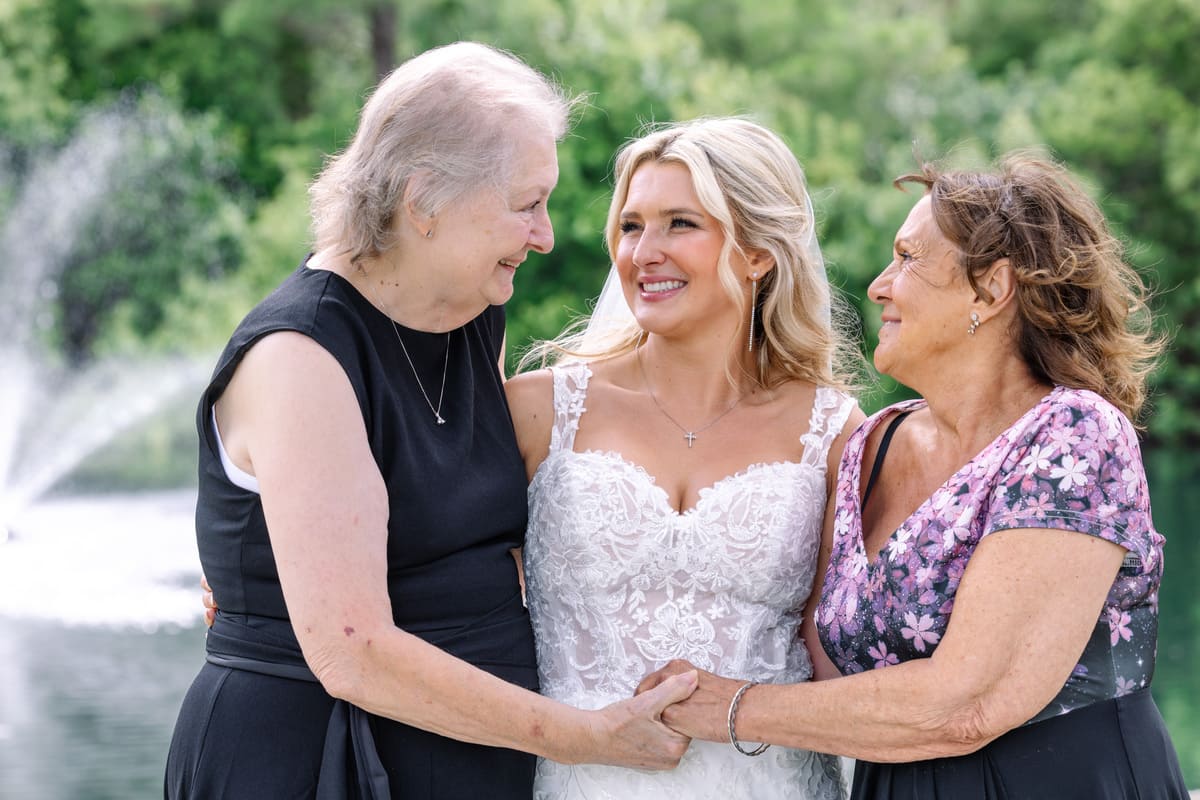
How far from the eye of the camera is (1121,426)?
2750 mm

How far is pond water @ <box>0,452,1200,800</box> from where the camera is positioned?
29.9 feet

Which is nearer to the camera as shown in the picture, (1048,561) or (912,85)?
(1048,561)

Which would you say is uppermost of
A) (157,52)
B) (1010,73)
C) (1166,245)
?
(157,52)

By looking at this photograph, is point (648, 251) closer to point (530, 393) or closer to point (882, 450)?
point (530, 393)

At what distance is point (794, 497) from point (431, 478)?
0.95m

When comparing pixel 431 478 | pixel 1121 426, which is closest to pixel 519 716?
pixel 431 478

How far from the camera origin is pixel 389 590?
291cm

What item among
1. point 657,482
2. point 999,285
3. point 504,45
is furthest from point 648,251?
point 504,45

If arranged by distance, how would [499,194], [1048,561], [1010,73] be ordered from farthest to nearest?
[1010,73], [499,194], [1048,561]

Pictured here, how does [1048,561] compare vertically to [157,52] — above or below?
below

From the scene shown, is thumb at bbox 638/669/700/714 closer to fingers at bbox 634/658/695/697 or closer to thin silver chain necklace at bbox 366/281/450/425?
fingers at bbox 634/658/695/697

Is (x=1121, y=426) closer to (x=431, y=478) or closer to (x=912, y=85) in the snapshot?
(x=431, y=478)

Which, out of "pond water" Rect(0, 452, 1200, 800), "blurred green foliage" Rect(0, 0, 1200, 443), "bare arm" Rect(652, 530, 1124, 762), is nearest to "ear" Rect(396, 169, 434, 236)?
"bare arm" Rect(652, 530, 1124, 762)

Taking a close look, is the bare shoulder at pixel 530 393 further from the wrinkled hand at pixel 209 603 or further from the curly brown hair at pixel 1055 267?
the curly brown hair at pixel 1055 267
